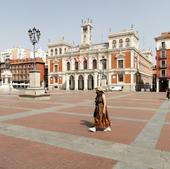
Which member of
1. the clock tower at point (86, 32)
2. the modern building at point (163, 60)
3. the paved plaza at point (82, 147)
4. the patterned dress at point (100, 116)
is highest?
the clock tower at point (86, 32)

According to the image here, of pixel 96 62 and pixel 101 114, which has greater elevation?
pixel 96 62

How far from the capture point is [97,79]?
5784cm

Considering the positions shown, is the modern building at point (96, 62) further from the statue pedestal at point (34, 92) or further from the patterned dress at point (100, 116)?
the patterned dress at point (100, 116)

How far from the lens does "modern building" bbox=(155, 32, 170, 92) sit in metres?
48.0

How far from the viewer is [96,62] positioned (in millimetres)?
60531

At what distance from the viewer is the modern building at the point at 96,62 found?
5475cm

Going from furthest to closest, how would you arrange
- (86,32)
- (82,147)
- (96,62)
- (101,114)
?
(86,32) → (96,62) → (101,114) → (82,147)

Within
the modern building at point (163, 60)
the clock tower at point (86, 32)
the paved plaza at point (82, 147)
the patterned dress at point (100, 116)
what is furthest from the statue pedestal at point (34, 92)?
the clock tower at point (86, 32)

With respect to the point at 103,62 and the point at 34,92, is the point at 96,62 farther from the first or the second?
the point at 34,92

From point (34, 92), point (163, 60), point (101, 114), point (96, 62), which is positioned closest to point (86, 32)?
point (96, 62)

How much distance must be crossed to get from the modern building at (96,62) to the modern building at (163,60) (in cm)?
689

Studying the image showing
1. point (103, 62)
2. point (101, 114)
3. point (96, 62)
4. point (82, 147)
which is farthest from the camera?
point (96, 62)

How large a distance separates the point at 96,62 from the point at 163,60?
19589 mm

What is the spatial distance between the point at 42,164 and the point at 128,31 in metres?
54.8
